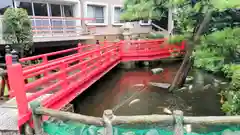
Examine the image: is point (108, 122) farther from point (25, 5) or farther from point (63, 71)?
point (25, 5)

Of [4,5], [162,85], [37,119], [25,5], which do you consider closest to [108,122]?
[37,119]

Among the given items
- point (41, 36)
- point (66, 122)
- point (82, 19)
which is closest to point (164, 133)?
point (66, 122)

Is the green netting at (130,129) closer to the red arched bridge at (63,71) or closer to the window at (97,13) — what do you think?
the red arched bridge at (63,71)

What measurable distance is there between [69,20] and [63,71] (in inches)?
339

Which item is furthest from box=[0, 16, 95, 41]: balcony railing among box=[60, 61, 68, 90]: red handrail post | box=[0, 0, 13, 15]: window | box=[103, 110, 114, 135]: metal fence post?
box=[103, 110, 114, 135]: metal fence post

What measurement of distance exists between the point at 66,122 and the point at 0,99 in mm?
2797

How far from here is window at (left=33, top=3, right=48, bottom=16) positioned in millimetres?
10699

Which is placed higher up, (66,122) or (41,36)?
(41,36)

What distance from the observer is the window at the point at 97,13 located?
12673 mm

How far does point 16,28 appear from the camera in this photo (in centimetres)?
675

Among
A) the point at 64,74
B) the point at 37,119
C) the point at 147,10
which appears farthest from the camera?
the point at 147,10

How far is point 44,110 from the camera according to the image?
7.64ft

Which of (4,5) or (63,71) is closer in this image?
(63,71)

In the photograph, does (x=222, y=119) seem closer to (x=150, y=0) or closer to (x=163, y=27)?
(x=150, y=0)
